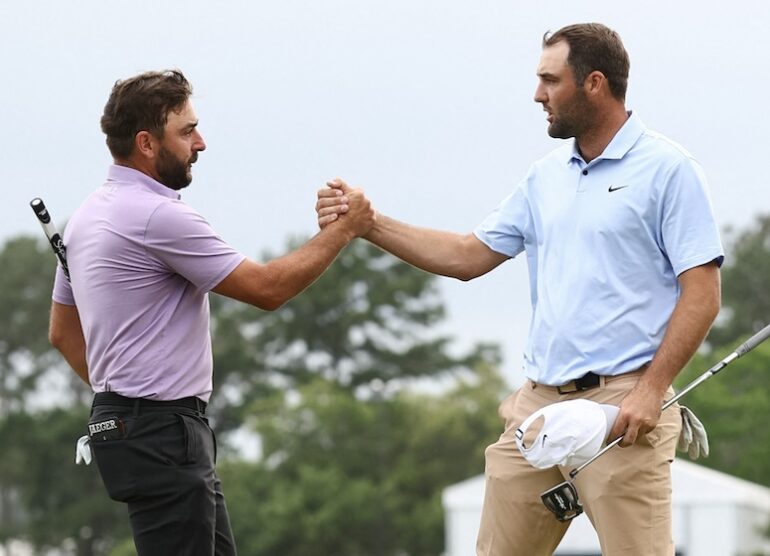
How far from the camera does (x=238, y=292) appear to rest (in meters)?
6.39

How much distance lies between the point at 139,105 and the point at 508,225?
139 cm

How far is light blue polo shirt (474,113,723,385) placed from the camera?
6262 mm

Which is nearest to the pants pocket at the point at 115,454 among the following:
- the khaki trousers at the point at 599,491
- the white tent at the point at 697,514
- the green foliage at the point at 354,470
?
the khaki trousers at the point at 599,491

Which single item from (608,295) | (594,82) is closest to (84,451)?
(608,295)

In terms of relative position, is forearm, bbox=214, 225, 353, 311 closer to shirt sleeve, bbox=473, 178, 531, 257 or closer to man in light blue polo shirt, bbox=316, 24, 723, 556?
shirt sleeve, bbox=473, 178, 531, 257

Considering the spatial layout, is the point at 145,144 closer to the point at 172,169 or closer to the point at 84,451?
the point at 172,169

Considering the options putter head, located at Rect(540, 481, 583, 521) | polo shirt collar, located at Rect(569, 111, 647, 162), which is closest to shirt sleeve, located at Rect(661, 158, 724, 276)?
polo shirt collar, located at Rect(569, 111, 647, 162)

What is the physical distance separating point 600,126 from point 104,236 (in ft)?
5.53

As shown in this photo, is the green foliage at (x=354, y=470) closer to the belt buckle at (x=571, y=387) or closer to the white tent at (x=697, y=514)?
the white tent at (x=697, y=514)

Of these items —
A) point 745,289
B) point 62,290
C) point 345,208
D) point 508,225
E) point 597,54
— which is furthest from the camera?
point 745,289

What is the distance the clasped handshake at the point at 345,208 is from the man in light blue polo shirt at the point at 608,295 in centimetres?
78

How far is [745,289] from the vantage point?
6438 cm

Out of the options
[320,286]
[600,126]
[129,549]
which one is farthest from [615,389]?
[320,286]

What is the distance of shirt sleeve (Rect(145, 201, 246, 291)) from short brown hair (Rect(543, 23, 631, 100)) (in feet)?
4.32
